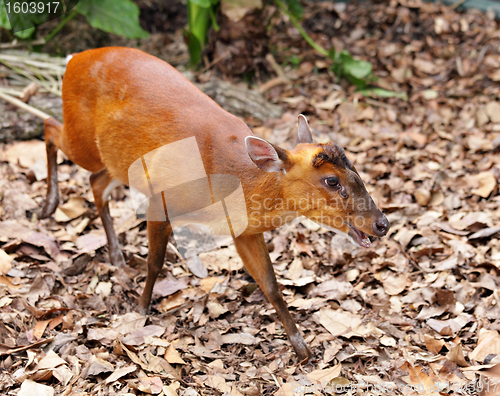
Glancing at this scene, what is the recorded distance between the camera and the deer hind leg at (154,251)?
366 cm

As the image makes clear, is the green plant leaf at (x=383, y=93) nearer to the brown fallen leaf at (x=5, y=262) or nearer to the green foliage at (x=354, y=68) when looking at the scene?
the green foliage at (x=354, y=68)

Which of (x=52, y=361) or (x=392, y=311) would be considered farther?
(x=392, y=311)

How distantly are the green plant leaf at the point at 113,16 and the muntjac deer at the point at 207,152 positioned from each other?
2212mm

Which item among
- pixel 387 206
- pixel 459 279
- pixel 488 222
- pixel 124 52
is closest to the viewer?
pixel 124 52

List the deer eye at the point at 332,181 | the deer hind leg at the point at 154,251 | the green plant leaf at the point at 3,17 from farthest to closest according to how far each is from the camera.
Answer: the green plant leaf at the point at 3,17 < the deer hind leg at the point at 154,251 < the deer eye at the point at 332,181

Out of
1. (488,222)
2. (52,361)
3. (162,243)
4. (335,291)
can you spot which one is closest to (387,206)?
(488,222)

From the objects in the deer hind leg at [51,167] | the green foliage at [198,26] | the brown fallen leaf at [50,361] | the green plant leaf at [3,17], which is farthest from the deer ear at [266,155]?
the green plant leaf at [3,17]

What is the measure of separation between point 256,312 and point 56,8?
4711 millimetres

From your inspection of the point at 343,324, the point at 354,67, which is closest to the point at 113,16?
the point at 354,67

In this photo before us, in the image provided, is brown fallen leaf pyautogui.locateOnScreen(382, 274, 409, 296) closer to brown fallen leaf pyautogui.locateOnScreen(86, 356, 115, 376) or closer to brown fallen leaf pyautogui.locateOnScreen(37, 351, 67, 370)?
brown fallen leaf pyautogui.locateOnScreen(86, 356, 115, 376)

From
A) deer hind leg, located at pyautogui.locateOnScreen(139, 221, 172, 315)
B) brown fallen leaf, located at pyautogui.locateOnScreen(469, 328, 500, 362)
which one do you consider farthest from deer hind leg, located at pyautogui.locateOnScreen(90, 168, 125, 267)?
brown fallen leaf, located at pyautogui.locateOnScreen(469, 328, 500, 362)

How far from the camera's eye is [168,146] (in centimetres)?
355

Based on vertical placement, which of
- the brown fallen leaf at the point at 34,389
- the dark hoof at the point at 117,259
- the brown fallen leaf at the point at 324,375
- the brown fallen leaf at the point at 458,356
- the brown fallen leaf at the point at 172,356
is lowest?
the dark hoof at the point at 117,259

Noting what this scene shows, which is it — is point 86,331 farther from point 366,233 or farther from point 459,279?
point 459,279
